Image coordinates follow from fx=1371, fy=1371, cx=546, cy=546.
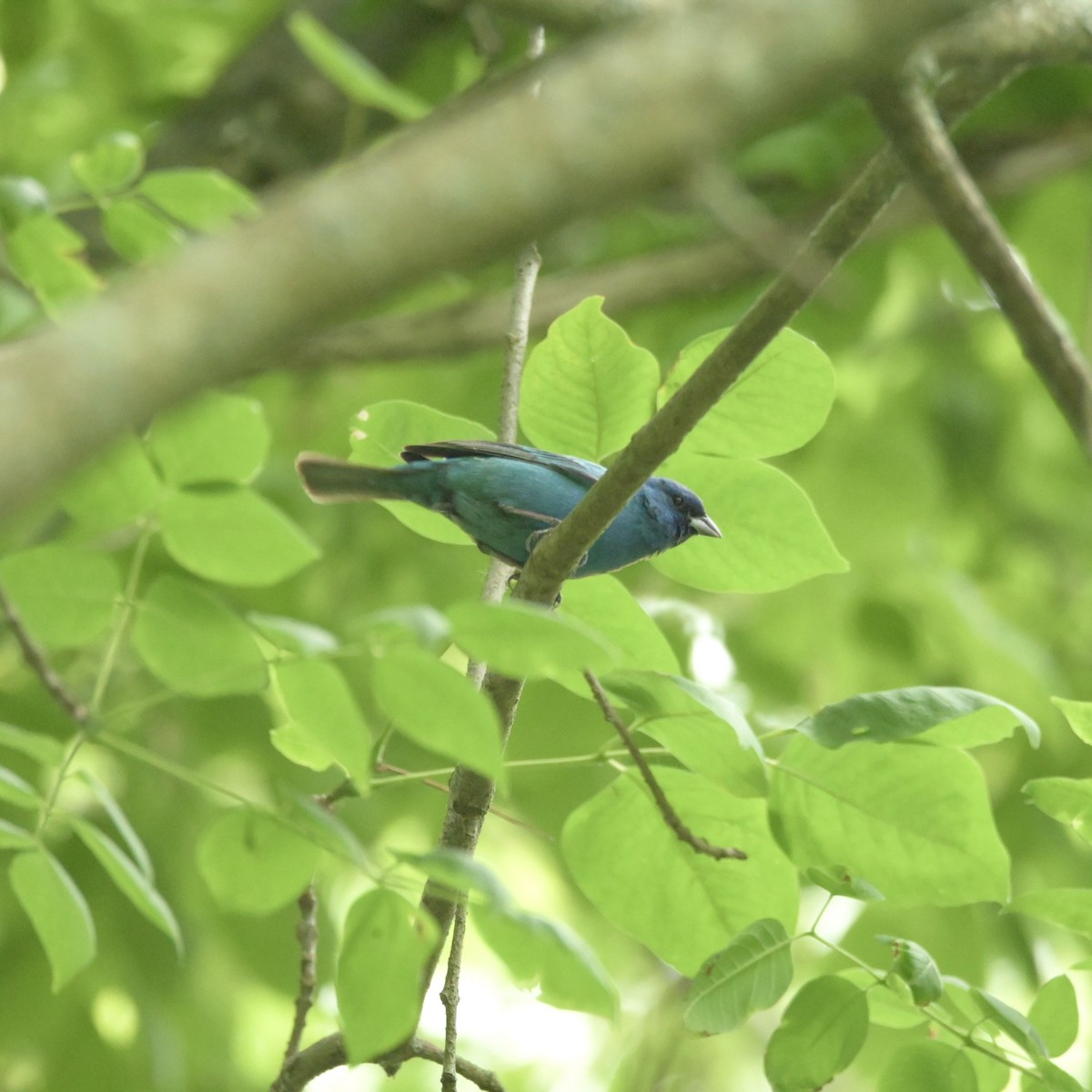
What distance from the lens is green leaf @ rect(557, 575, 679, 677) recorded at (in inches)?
106

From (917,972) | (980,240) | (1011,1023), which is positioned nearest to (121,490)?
(980,240)

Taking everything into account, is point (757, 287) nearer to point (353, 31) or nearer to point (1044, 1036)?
point (353, 31)

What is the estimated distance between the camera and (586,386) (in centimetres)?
289

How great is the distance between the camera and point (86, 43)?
20.7ft

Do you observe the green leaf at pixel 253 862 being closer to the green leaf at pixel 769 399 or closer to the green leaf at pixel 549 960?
the green leaf at pixel 549 960

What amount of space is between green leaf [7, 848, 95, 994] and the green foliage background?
1177 millimetres

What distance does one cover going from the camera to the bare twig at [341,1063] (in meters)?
2.71

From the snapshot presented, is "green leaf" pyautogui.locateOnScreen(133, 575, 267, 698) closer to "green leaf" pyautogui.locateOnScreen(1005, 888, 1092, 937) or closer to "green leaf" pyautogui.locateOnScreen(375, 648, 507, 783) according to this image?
"green leaf" pyautogui.locateOnScreen(375, 648, 507, 783)

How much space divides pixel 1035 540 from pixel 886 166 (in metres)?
5.84

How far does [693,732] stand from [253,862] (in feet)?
2.61

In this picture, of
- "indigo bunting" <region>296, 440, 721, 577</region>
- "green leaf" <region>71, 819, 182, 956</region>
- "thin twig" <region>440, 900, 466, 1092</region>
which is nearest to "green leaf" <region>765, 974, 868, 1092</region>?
"thin twig" <region>440, 900, 466, 1092</region>

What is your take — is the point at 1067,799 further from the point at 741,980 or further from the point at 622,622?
the point at 622,622

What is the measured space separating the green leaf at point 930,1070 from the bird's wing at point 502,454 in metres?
1.33

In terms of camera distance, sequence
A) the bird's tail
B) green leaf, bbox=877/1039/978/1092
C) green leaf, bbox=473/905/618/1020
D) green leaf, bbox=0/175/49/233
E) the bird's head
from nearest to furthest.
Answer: green leaf, bbox=473/905/618/1020 → green leaf, bbox=877/1039/978/1092 → green leaf, bbox=0/175/49/233 → the bird's head → the bird's tail
